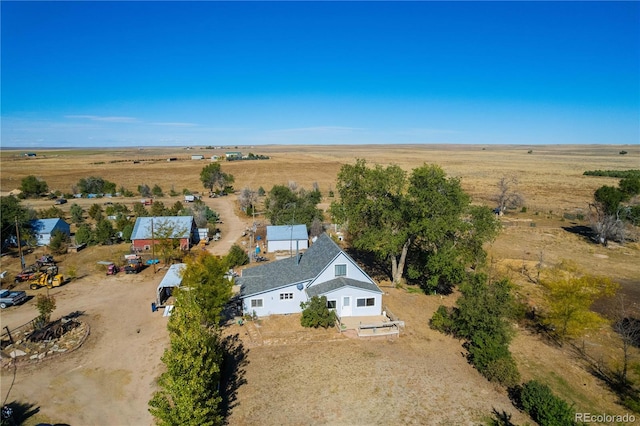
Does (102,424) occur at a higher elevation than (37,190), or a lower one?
lower

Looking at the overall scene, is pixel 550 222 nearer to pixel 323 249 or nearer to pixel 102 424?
pixel 323 249

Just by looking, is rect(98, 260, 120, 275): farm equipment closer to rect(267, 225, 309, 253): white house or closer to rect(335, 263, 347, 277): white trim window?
rect(267, 225, 309, 253): white house

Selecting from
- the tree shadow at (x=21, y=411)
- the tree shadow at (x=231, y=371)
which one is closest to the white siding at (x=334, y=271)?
the tree shadow at (x=231, y=371)

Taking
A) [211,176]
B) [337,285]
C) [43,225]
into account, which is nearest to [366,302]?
[337,285]

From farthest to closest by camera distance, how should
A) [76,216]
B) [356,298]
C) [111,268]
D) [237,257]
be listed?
[76,216], [237,257], [111,268], [356,298]

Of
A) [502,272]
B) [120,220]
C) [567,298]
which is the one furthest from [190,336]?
[120,220]

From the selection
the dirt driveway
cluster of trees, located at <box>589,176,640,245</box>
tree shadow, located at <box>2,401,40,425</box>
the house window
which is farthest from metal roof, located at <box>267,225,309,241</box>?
cluster of trees, located at <box>589,176,640,245</box>

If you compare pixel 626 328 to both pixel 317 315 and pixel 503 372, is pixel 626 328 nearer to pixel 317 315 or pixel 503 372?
pixel 503 372
